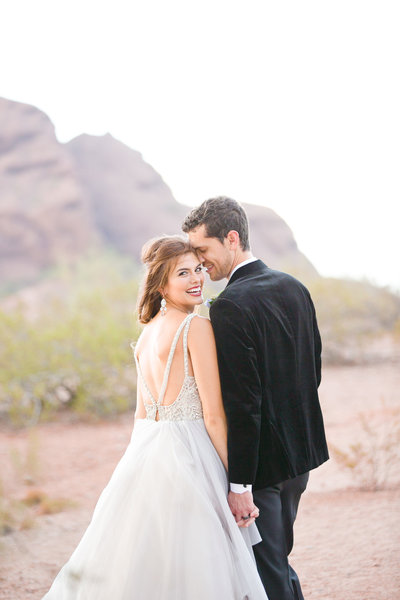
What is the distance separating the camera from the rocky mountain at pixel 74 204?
105 ft

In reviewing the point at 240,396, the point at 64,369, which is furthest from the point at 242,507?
the point at 64,369

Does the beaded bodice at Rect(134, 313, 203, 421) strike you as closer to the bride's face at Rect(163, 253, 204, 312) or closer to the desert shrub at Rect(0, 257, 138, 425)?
the bride's face at Rect(163, 253, 204, 312)

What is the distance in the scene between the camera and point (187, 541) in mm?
2248

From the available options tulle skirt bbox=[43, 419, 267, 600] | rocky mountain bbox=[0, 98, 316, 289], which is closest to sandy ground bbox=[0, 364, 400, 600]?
tulle skirt bbox=[43, 419, 267, 600]

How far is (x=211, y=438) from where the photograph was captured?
96.0 inches

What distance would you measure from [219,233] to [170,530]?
1.22 meters

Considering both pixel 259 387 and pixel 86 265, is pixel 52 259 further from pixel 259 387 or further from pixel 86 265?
pixel 259 387

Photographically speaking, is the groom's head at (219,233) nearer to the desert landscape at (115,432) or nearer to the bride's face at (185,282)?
the bride's face at (185,282)

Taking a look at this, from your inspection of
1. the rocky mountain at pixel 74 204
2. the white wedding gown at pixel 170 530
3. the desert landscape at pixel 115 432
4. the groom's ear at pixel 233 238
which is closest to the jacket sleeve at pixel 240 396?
the white wedding gown at pixel 170 530

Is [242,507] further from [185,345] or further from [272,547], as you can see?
[185,345]

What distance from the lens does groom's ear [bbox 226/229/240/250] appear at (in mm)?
2588

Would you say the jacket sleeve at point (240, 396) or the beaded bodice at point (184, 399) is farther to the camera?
the beaded bodice at point (184, 399)

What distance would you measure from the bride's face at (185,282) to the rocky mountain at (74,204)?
28.3m

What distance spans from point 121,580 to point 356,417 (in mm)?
8150
